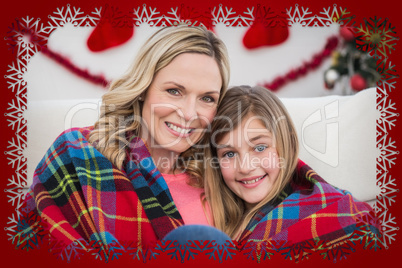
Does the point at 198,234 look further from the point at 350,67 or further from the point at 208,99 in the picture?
the point at 350,67

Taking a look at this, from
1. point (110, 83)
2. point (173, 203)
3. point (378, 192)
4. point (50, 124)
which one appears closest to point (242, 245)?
point (173, 203)

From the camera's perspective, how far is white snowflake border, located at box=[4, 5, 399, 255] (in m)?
1.06

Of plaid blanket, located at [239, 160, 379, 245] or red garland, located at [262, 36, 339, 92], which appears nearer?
plaid blanket, located at [239, 160, 379, 245]

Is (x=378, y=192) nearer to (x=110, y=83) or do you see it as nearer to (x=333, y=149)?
(x=333, y=149)

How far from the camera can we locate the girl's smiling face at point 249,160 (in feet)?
3.58

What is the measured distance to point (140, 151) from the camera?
1155 millimetres

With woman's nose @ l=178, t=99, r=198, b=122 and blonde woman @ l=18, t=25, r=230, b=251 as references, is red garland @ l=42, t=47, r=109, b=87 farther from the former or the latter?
woman's nose @ l=178, t=99, r=198, b=122

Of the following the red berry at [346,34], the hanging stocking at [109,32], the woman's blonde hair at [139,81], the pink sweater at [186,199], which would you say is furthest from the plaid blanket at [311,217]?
the hanging stocking at [109,32]

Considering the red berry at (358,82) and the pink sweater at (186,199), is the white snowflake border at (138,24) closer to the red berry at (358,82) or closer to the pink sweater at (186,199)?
the red berry at (358,82)

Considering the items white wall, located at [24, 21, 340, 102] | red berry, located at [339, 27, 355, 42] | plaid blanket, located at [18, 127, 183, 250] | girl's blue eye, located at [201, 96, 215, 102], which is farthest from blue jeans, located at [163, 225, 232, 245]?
red berry, located at [339, 27, 355, 42]

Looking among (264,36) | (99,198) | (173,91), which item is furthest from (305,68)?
(99,198)

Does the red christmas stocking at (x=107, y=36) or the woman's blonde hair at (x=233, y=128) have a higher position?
the red christmas stocking at (x=107, y=36)

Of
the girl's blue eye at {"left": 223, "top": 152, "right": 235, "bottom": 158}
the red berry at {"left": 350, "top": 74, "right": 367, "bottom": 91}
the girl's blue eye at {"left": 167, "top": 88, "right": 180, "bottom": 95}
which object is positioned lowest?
the girl's blue eye at {"left": 223, "top": 152, "right": 235, "bottom": 158}

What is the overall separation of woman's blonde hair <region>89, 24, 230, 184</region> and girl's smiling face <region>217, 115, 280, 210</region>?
133 mm
